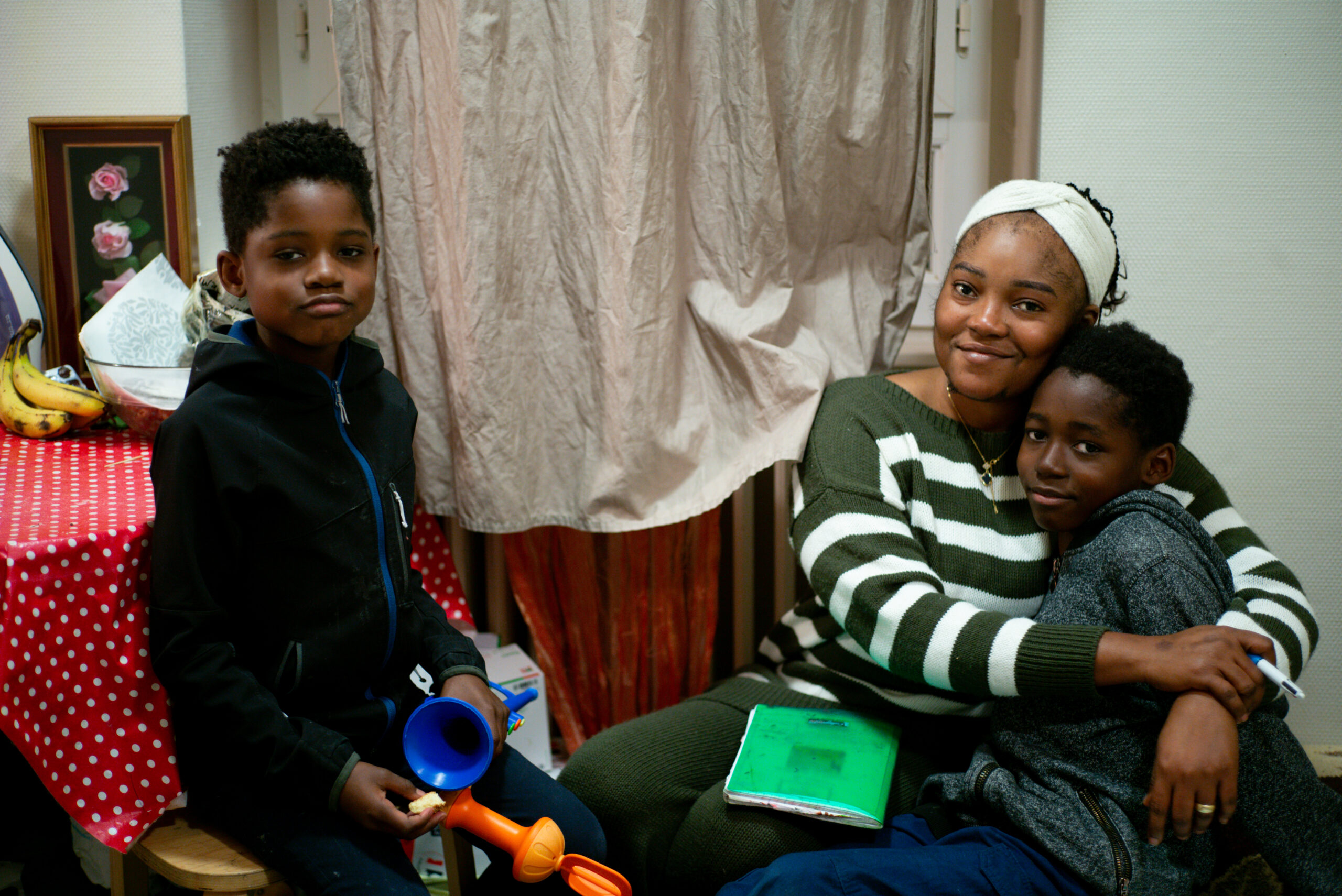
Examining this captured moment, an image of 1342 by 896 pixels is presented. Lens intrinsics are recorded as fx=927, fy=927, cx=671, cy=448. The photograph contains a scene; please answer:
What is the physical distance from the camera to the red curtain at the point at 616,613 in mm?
1692

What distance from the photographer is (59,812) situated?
1613 millimetres

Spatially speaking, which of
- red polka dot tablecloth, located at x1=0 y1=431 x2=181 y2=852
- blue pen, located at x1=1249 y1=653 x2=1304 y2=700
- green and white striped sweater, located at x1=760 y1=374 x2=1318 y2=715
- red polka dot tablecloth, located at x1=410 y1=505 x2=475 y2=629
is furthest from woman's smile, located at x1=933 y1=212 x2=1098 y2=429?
red polka dot tablecloth, located at x1=0 y1=431 x2=181 y2=852

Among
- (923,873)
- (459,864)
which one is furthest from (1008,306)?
(459,864)

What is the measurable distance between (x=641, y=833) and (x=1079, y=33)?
4.90 ft

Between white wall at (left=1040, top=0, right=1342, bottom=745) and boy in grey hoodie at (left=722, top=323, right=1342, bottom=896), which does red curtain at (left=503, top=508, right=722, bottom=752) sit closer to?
boy in grey hoodie at (left=722, top=323, right=1342, bottom=896)

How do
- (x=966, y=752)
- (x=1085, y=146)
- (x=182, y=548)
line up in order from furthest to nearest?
(x=1085, y=146)
(x=966, y=752)
(x=182, y=548)

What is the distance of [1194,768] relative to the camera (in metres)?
1.05

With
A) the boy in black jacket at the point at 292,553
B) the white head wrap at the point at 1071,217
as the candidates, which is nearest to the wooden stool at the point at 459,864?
the boy in black jacket at the point at 292,553

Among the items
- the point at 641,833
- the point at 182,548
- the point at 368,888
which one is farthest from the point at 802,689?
the point at 182,548

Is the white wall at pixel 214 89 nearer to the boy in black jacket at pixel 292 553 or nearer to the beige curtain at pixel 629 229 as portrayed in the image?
the beige curtain at pixel 629 229

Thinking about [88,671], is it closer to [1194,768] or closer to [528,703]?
[528,703]

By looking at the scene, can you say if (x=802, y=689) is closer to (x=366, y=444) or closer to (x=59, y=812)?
(x=366, y=444)

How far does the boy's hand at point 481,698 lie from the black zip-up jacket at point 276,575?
30 millimetres

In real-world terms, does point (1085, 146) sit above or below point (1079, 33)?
below
